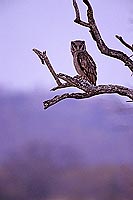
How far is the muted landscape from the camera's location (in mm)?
1936

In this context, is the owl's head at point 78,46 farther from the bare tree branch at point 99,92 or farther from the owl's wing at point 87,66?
the bare tree branch at point 99,92

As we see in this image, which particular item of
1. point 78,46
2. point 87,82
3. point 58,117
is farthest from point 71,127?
point 78,46

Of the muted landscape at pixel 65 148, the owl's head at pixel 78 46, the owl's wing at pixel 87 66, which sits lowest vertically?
the muted landscape at pixel 65 148

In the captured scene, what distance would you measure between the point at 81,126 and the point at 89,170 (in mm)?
192

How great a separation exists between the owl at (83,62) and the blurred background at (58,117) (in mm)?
44

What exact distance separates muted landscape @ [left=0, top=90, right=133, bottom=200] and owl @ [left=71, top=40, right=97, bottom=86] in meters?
0.11

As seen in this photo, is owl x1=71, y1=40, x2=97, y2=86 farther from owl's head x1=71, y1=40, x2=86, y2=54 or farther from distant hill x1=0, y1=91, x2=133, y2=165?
distant hill x1=0, y1=91, x2=133, y2=165

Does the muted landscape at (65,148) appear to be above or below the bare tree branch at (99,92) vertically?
below

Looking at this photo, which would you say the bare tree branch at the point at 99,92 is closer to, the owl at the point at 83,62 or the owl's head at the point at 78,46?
the owl at the point at 83,62

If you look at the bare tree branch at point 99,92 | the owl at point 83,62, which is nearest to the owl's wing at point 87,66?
the owl at point 83,62

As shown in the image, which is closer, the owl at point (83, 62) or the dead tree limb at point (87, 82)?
the dead tree limb at point (87, 82)

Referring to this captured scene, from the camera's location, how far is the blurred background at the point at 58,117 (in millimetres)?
1940

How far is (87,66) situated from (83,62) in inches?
1.0

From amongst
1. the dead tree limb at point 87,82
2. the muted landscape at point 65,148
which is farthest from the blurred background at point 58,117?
the dead tree limb at point 87,82
